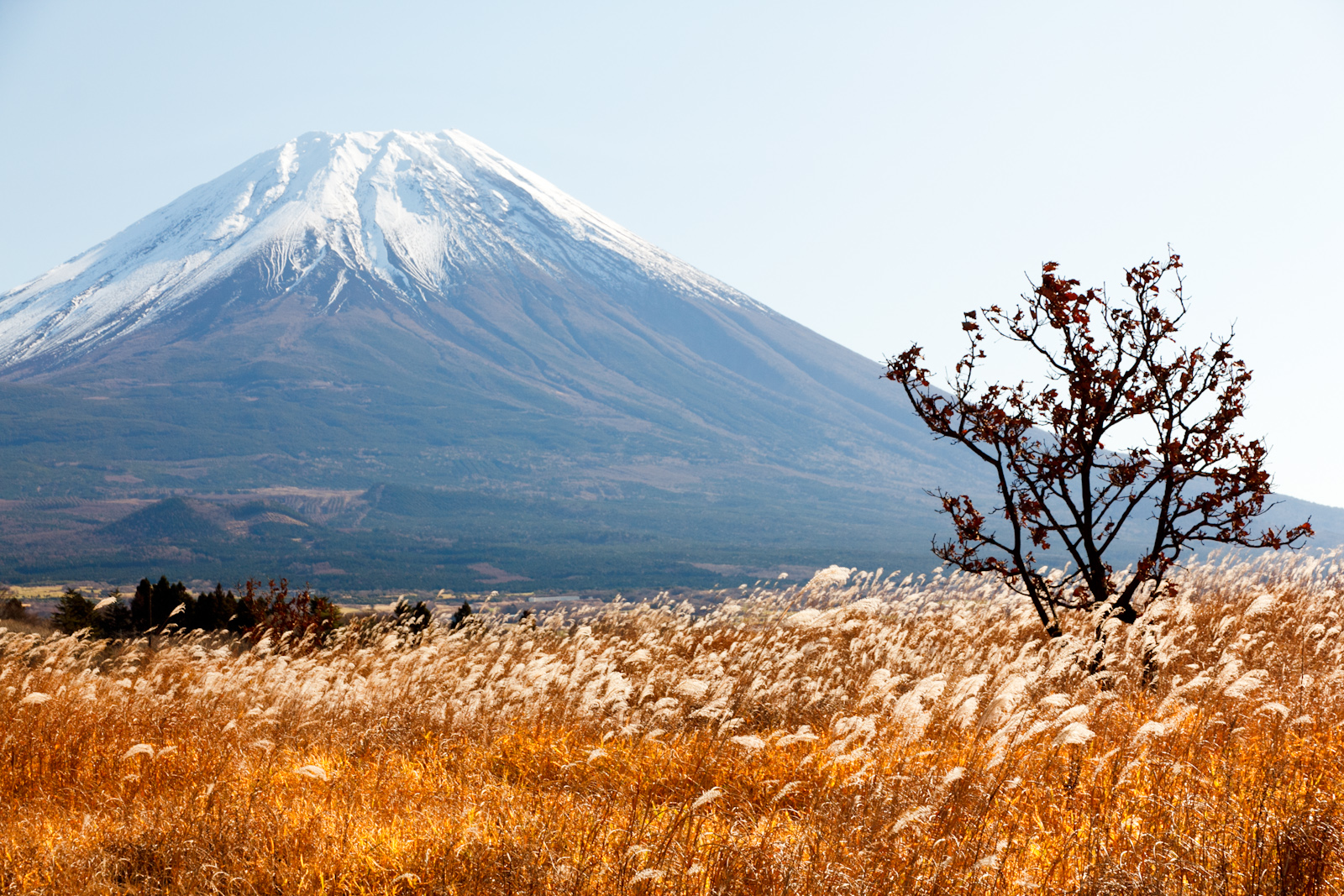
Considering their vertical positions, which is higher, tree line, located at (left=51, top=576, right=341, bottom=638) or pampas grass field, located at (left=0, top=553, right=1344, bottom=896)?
pampas grass field, located at (left=0, top=553, right=1344, bottom=896)

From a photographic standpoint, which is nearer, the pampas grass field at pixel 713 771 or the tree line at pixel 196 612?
the pampas grass field at pixel 713 771

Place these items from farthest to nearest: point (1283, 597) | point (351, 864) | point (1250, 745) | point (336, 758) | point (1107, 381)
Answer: point (1283, 597) < point (1107, 381) < point (336, 758) < point (1250, 745) < point (351, 864)

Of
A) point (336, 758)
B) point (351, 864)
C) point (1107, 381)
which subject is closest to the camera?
point (351, 864)

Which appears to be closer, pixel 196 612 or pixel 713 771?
pixel 713 771

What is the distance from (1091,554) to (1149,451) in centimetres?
94

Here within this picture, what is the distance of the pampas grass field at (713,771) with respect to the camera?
3.87 meters

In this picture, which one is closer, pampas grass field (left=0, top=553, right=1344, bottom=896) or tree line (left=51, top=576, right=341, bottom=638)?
pampas grass field (left=0, top=553, right=1344, bottom=896)

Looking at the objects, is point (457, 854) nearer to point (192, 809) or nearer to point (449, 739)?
point (192, 809)

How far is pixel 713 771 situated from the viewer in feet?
18.0

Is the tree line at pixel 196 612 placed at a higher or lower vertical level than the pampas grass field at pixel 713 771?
lower

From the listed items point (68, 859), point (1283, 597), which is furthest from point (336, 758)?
point (1283, 597)

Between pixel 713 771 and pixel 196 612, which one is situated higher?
pixel 713 771

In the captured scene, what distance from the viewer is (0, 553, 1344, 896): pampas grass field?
152 inches

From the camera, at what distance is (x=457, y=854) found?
4129mm
